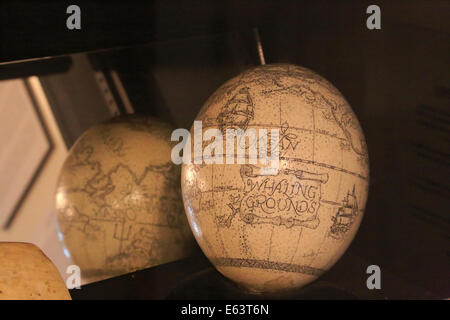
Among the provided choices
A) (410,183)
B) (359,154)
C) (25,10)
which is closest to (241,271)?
(359,154)

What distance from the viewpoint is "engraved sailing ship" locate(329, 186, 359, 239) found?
102cm

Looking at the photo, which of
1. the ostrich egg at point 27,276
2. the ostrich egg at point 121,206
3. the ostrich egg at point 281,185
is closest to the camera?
the ostrich egg at point 27,276

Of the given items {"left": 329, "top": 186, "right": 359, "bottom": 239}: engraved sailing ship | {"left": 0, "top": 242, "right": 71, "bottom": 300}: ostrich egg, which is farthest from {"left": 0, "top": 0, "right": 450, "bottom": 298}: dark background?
{"left": 0, "top": 242, "right": 71, "bottom": 300}: ostrich egg

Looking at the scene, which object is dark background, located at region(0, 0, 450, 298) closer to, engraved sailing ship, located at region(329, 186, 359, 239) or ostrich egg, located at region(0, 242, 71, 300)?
engraved sailing ship, located at region(329, 186, 359, 239)

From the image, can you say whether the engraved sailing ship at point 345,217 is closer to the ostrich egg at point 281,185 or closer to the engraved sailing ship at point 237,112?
the ostrich egg at point 281,185

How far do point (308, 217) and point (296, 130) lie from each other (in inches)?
5.1

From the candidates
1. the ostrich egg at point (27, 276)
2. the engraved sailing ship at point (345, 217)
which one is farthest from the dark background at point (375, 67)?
the ostrich egg at point (27, 276)

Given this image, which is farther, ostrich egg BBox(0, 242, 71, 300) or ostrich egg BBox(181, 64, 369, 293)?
ostrich egg BBox(181, 64, 369, 293)

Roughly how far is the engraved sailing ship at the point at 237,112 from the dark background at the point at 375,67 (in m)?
0.21

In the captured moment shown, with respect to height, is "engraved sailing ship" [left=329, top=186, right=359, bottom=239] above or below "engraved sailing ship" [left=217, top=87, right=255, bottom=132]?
below

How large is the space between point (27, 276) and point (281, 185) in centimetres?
37

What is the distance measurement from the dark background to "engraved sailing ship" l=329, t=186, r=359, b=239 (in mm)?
160

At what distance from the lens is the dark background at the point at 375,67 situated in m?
1.08
